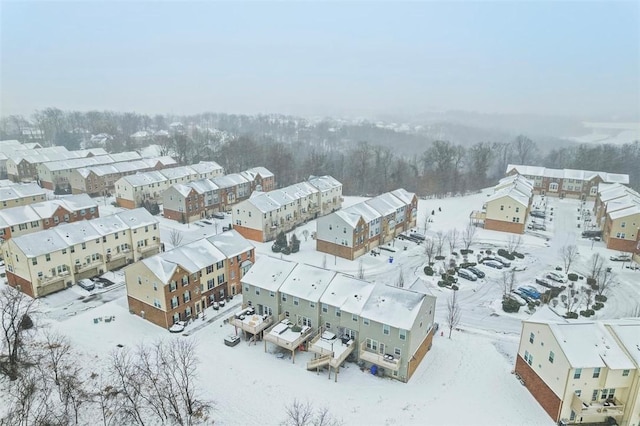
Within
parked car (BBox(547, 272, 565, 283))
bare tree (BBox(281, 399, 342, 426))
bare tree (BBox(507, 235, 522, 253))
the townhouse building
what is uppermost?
the townhouse building

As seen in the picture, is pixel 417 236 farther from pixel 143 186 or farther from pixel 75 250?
pixel 143 186

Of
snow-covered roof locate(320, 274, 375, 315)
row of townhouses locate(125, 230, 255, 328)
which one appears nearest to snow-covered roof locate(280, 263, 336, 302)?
snow-covered roof locate(320, 274, 375, 315)

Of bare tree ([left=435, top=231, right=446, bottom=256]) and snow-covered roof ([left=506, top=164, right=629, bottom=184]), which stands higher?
snow-covered roof ([left=506, top=164, right=629, bottom=184])

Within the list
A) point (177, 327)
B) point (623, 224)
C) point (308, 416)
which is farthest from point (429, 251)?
point (177, 327)

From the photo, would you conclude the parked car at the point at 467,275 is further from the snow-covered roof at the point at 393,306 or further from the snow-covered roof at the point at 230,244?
the snow-covered roof at the point at 230,244

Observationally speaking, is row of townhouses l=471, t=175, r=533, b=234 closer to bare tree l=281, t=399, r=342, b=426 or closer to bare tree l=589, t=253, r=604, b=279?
bare tree l=589, t=253, r=604, b=279

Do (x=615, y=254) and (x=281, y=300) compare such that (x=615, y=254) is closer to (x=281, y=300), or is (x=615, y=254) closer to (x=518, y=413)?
(x=518, y=413)
